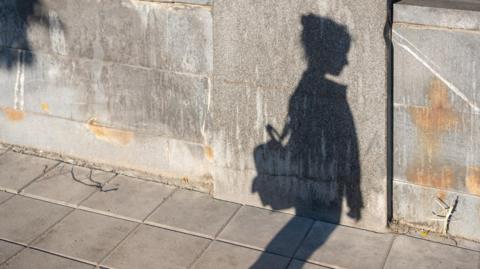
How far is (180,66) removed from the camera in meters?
8.42

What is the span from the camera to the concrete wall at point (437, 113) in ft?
23.5

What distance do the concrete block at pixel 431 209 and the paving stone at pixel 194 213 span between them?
163 centimetres

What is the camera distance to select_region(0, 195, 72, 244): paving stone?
812 centimetres

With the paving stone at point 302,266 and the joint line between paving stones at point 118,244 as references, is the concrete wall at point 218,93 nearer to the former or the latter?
the paving stone at point 302,266

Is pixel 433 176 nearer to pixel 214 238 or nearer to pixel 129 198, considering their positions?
pixel 214 238

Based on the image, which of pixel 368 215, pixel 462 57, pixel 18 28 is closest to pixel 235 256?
pixel 368 215

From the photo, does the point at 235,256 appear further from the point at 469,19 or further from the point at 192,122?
the point at 469,19

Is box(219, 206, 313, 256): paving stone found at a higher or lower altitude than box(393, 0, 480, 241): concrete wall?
lower

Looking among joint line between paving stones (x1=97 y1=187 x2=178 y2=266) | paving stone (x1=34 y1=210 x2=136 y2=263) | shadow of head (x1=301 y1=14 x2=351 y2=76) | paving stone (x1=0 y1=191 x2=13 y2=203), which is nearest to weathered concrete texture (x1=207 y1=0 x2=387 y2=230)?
shadow of head (x1=301 y1=14 x2=351 y2=76)

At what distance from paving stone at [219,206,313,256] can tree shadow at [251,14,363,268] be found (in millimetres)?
38

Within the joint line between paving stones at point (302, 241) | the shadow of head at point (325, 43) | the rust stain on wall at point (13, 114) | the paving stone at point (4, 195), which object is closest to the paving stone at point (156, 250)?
the joint line between paving stones at point (302, 241)

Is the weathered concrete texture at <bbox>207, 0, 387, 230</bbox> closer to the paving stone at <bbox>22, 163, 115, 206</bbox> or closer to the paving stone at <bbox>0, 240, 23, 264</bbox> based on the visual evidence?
the paving stone at <bbox>22, 163, 115, 206</bbox>

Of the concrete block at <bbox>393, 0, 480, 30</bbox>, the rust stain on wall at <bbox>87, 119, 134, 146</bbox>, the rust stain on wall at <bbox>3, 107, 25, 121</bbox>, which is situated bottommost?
the rust stain on wall at <bbox>87, 119, 134, 146</bbox>

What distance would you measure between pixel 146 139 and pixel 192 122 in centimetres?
61
